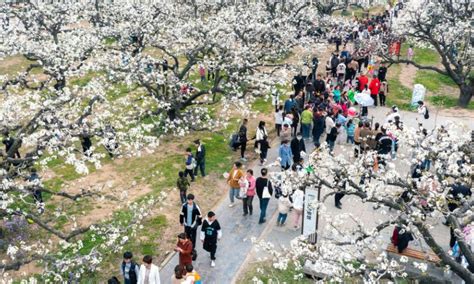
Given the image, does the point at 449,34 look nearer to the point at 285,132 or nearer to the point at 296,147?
the point at 285,132

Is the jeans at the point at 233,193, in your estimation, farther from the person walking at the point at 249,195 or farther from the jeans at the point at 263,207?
the jeans at the point at 263,207

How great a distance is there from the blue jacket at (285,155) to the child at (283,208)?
8.11 ft

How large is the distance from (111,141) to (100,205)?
12.4 feet

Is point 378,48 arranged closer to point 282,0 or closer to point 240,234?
point 282,0

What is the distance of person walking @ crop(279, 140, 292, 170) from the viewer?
15711 millimetres

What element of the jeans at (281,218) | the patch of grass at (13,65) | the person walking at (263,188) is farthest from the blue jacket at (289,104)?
the patch of grass at (13,65)

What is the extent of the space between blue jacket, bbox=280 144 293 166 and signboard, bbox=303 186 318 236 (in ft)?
12.3

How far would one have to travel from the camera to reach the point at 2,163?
1091 centimetres

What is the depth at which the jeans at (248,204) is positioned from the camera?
46.0ft

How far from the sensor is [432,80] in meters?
27.7

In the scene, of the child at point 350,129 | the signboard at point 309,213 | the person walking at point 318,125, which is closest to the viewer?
the signboard at point 309,213

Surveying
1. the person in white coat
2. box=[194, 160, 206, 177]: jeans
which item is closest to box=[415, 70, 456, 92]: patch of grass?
box=[194, 160, 206, 177]: jeans

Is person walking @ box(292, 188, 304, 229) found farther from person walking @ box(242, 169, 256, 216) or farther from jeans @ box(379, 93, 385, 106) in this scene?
jeans @ box(379, 93, 385, 106)

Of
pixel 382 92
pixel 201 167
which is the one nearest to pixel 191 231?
pixel 201 167
